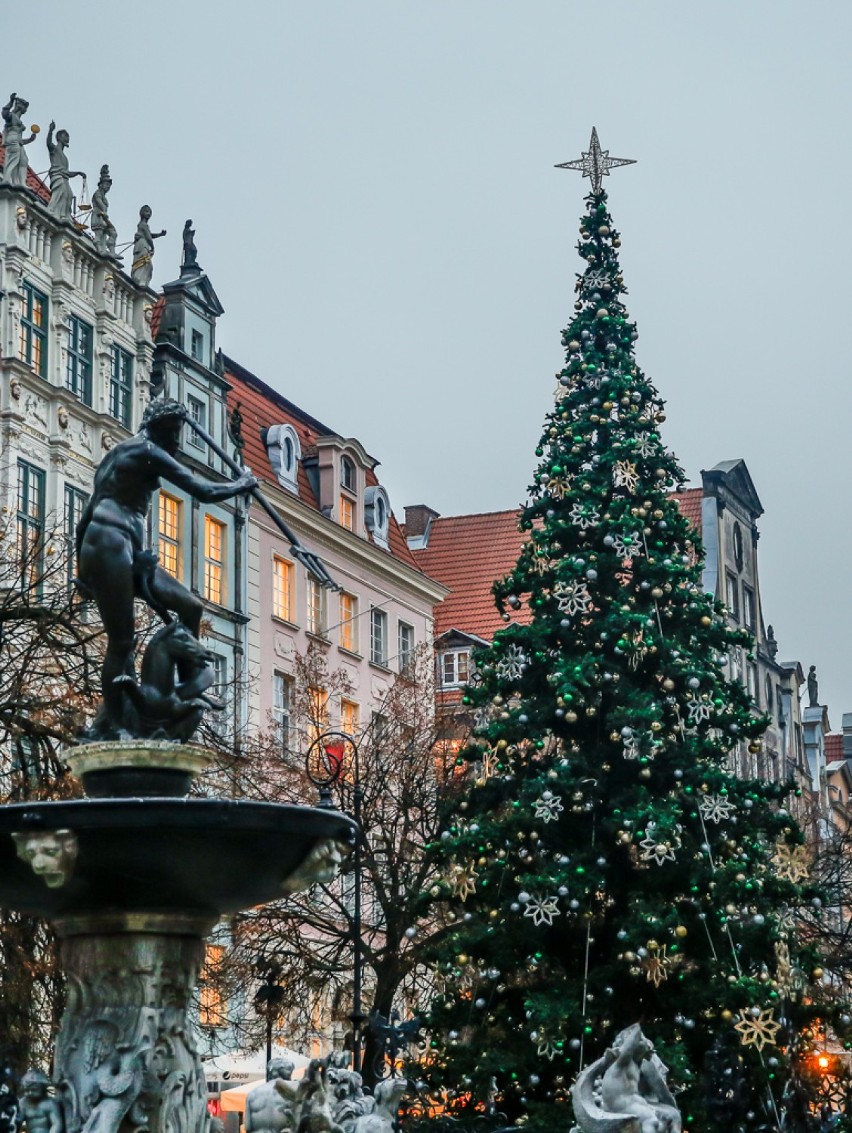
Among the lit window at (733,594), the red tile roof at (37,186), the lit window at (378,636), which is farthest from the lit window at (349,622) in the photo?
the lit window at (733,594)

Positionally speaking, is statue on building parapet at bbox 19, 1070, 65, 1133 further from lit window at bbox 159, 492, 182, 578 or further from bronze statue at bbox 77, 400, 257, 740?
lit window at bbox 159, 492, 182, 578

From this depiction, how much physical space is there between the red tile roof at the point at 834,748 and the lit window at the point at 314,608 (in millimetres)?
43213

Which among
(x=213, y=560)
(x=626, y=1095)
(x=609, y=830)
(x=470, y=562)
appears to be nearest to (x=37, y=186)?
(x=213, y=560)

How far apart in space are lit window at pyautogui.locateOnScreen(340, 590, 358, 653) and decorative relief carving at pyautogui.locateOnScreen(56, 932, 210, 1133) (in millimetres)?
32286

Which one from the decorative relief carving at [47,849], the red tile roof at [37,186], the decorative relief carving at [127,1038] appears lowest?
the decorative relief carving at [127,1038]

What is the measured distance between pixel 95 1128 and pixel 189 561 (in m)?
26.9

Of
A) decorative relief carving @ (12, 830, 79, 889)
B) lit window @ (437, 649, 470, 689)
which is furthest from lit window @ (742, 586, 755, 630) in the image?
decorative relief carving @ (12, 830, 79, 889)

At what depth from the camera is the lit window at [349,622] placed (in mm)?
43156

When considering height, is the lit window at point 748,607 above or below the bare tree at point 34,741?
above

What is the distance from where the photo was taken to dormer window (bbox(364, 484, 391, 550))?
45.9 meters

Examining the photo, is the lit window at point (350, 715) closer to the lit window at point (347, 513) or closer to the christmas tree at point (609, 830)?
the lit window at point (347, 513)

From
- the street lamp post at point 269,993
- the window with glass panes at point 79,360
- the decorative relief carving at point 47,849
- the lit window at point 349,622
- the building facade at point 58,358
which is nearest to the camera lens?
the decorative relief carving at point 47,849

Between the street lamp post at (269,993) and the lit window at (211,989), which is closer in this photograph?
the lit window at (211,989)

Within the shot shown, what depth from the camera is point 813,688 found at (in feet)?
236
